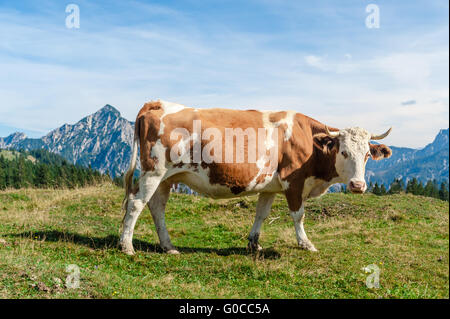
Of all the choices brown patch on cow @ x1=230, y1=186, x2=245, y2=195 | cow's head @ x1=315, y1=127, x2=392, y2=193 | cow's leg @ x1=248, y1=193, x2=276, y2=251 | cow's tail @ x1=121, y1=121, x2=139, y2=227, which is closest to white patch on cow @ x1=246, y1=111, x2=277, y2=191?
brown patch on cow @ x1=230, y1=186, x2=245, y2=195

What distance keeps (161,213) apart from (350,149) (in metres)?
5.24

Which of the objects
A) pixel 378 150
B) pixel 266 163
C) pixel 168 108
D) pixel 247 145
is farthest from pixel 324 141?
pixel 168 108

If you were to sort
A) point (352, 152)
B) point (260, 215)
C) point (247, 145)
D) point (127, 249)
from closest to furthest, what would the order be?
1. point (127, 249)
2. point (247, 145)
3. point (352, 152)
4. point (260, 215)

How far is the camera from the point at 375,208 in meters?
15.1

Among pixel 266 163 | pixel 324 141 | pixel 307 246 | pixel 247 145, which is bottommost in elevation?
pixel 307 246

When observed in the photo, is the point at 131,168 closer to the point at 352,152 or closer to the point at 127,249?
the point at 127,249

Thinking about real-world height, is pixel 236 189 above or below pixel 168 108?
below

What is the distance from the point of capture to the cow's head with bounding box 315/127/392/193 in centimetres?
938

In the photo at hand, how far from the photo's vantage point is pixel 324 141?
A: 997 cm

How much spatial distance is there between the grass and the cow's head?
206cm

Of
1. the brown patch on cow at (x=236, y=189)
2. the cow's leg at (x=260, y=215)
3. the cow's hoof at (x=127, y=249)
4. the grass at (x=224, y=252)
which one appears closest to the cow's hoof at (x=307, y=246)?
the grass at (x=224, y=252)

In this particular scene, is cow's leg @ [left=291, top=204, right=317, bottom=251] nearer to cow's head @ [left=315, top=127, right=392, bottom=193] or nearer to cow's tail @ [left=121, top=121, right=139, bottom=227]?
cow's head @ [left=315, top=127, right=392, bottom=193]
